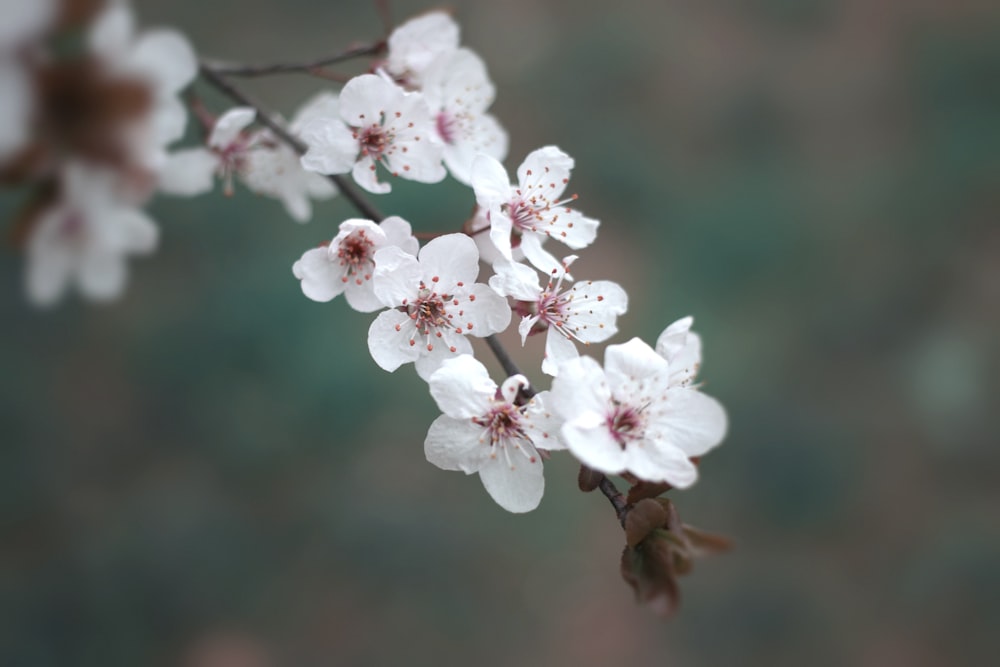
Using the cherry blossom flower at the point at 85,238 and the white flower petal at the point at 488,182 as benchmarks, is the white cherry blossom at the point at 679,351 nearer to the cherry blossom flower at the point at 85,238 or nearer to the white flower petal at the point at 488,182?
the white flower petal at the point at 488,182

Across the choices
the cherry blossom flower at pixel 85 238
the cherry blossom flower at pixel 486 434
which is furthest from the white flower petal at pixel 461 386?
the cherry blossom flower at pixel 85 238

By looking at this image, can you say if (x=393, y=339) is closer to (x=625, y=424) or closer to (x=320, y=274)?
(x=320, y=274)

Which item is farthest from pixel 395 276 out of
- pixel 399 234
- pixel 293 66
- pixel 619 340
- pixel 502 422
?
pixel 619 340

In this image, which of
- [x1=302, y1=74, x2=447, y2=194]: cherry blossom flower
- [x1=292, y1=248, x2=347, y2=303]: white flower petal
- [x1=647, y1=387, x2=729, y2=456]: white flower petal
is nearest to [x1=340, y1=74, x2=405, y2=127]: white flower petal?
[x1=302, y1=74, x2=447, y2=194]: cherry blossom flower

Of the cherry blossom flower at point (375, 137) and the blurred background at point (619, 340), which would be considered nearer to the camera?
the cherry blossom flower at point (375, 137)

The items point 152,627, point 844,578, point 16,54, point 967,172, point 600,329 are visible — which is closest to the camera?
point 16,54

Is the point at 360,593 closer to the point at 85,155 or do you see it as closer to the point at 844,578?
the point at 844,578

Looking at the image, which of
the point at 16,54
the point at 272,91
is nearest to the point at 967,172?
the point at 272,91
